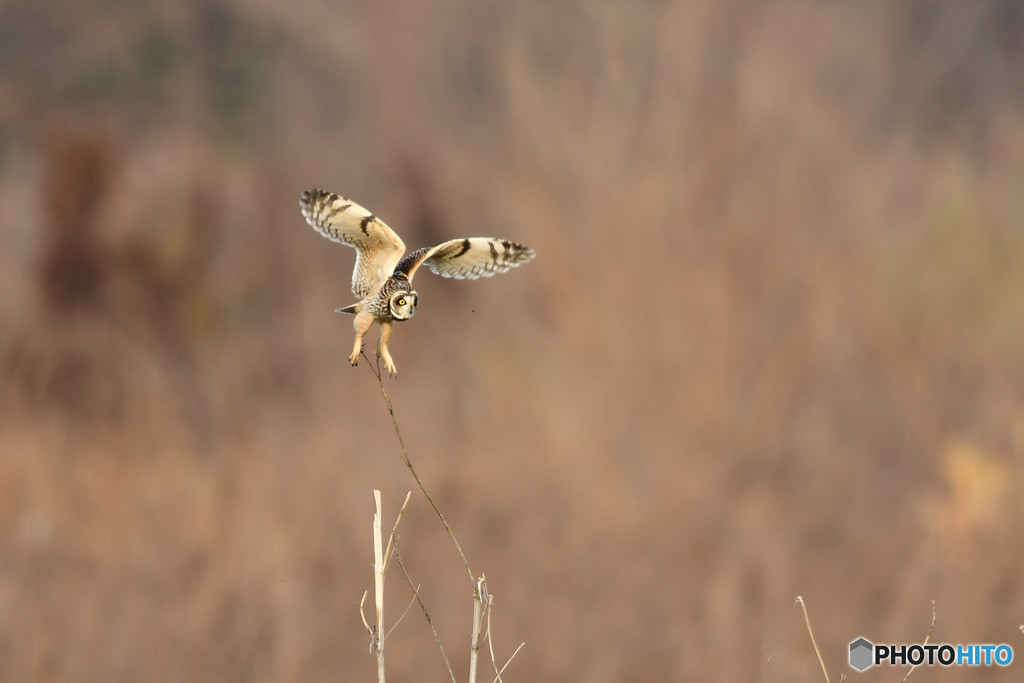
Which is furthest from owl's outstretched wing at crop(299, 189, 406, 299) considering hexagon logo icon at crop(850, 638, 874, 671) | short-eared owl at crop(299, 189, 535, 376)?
hexagon logo icon at crop(850, 638, 874, 671)

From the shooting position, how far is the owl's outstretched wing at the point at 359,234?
0.97 meters

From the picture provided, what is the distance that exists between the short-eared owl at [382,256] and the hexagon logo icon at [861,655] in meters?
5.11

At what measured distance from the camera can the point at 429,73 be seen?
8750 millimetres

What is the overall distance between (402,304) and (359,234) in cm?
16

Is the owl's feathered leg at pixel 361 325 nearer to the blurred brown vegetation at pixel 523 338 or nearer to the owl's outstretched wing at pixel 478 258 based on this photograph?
the owl's outstretched wing at pixel 478 258

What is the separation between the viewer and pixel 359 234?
3.34ft

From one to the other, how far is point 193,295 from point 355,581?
10.2ft

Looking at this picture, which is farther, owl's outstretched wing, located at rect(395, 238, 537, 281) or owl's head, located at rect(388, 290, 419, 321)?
owl's outstretched wing, located at rect(395, 238, 537, 281)

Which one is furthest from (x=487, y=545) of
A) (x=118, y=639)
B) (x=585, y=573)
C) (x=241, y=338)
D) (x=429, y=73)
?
(x=429, y=73)

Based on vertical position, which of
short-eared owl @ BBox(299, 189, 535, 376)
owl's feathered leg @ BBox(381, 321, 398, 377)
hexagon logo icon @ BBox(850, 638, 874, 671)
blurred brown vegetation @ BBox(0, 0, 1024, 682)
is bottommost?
owl's feathered leg @ BBox(381, 321, 398, 377)

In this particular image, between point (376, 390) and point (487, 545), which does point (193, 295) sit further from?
point (487, 545)

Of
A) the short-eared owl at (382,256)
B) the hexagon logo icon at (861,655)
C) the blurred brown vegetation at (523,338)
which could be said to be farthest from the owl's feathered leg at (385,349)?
the blurred brown vegetation at (523,338)

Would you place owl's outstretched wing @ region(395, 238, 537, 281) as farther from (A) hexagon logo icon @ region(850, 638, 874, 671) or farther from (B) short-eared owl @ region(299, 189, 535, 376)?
(A) hexagon logo icon @ region(850, 638, 874, 671)

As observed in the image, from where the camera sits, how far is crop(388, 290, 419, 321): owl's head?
885mm
